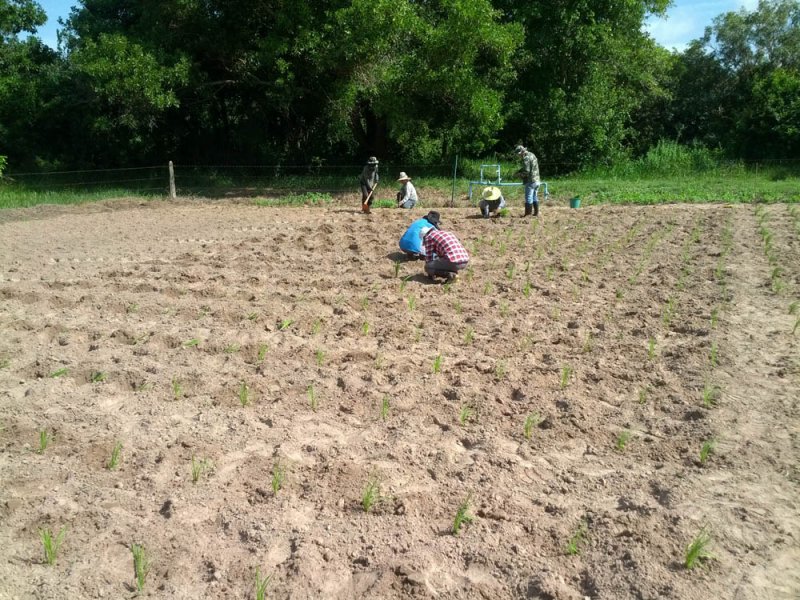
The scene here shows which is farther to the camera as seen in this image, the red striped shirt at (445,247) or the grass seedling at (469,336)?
the red striped shirt at (445,247)

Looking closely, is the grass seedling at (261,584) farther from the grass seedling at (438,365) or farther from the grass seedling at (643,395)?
the grass seedling at (643,395)

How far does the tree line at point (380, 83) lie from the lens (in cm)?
1667

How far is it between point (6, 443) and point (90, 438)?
55cm

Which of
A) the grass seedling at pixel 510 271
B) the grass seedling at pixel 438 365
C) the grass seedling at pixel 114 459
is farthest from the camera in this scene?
the grass seedling at pixel 510 271

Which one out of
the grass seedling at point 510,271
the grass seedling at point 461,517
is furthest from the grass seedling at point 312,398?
the grass seedling at point 510,271

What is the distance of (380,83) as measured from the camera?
17141mm

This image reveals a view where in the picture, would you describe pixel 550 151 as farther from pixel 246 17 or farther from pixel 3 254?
pixel 3 254

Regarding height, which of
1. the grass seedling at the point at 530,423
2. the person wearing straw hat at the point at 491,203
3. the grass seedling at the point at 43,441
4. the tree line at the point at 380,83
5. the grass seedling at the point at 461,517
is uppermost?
the tree line at the point at 380,83

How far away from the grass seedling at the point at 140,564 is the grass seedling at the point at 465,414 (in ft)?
7.60

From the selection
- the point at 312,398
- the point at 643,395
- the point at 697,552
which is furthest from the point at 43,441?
the point at 643,395

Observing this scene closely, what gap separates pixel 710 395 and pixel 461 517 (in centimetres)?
255

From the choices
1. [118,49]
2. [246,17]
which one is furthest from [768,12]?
[118,49]

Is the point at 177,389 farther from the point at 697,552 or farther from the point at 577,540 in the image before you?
the point at 697,552

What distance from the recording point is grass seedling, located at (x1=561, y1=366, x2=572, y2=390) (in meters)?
5.56
